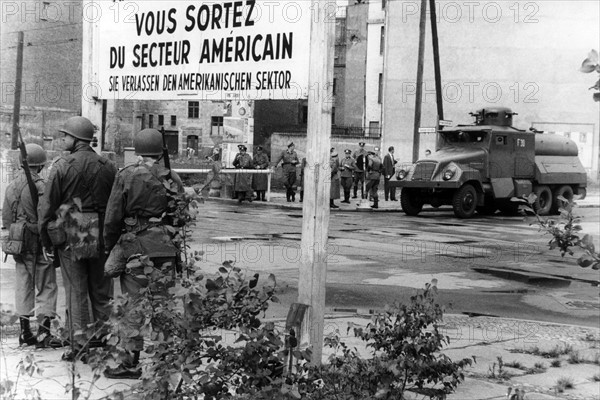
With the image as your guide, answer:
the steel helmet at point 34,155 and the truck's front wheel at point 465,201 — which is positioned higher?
the steel helmet at point 34,155

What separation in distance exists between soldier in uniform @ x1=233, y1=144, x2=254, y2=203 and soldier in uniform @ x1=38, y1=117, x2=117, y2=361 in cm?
2052

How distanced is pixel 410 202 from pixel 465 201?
1.56 meters

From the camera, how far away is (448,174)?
79.6 feet

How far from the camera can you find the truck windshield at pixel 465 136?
85.0ft

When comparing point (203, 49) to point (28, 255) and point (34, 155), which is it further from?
point (28, 255)

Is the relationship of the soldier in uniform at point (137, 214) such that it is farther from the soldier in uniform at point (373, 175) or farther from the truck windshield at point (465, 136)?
the soldier in uniform at point (373, 175)

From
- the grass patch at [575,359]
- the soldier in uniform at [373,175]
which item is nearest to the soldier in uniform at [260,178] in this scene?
the soldier in uniform at [373,175]

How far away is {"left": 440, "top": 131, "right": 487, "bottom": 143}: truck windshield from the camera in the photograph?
85.0ft

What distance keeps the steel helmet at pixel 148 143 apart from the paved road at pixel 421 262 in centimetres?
224

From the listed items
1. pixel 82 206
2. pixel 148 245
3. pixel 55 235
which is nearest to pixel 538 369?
pixel 148 245

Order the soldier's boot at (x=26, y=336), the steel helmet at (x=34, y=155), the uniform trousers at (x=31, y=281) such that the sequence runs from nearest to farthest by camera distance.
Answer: the soldier's boot at (x=26, y=336) → the uniform trousers at (x=31, y=281) → the steel helmet at (x=34, y=155)

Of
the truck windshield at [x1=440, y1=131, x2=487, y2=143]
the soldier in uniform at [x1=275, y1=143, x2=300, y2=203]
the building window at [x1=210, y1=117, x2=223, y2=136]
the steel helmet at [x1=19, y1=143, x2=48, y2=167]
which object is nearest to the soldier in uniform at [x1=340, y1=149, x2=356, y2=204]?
the soldier in uniform at [x1=275, y1=143, x2=300, y2=203]

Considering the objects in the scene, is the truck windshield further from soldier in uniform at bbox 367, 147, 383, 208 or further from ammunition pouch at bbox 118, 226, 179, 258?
ammunition pouch at bbox 118, 226, 179, 258

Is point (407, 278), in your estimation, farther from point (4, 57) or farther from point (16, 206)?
point (4, 57)
